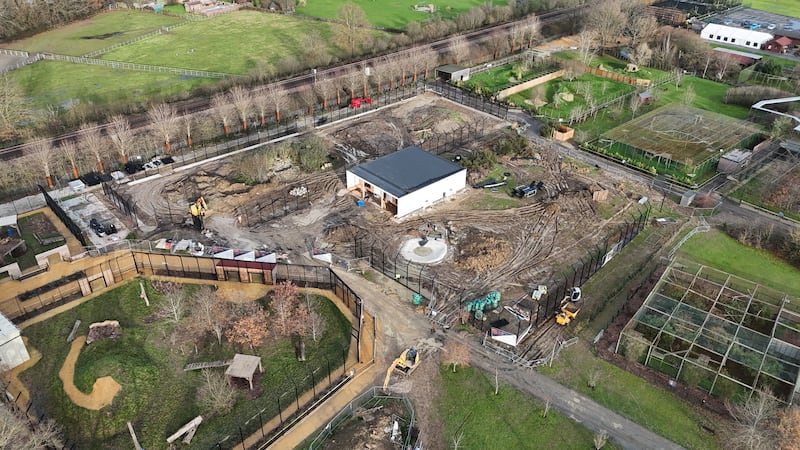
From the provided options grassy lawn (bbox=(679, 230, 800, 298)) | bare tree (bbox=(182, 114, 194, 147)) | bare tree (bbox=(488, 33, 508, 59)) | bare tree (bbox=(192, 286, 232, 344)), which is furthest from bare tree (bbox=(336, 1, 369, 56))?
grassy lawn (bbox=(679, 230, 800, 298))

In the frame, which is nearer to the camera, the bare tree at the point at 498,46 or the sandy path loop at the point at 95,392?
the sandy path loop at the point at 95,392

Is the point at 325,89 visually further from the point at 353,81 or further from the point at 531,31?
the point at 531,31

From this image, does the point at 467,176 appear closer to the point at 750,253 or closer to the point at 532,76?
the point at 750,253

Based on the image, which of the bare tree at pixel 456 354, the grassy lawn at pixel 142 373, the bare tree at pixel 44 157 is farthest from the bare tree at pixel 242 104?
the bare tree at pixel 456 354

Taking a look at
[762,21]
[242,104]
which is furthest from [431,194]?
[762,21]

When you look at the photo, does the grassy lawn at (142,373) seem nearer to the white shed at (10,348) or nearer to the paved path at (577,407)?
the white shed at (10,348)

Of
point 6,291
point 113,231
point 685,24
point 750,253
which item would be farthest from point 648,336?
point 685,24
